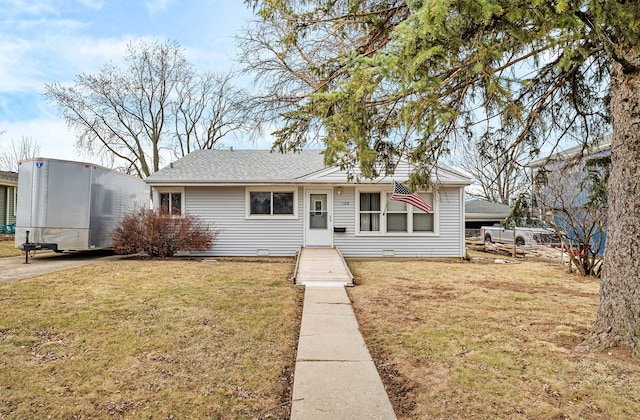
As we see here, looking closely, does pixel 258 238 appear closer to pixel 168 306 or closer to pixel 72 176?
pixel 72 176

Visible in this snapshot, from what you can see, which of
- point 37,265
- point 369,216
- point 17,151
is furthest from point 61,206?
point 17,151

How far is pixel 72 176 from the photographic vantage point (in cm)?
1049

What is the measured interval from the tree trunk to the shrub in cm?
1065

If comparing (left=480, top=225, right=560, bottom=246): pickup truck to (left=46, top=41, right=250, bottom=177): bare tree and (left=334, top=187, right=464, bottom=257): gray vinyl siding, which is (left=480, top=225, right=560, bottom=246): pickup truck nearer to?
(left=334, top=187, right=464, bottom=257): gray vinyl siding

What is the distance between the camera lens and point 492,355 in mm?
3676

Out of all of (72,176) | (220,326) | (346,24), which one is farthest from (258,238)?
(346,24)

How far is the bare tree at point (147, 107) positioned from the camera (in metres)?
22.2

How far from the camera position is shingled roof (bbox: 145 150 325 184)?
1229 cm

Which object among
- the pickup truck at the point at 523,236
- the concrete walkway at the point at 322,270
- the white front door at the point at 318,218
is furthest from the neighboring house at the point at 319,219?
the pickup truck at the point at 523,236

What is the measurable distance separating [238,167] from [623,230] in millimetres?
11746

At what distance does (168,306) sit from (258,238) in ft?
23.9

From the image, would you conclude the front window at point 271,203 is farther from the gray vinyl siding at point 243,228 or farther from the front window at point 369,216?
the front window at point 369,216

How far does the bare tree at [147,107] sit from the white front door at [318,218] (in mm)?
12079

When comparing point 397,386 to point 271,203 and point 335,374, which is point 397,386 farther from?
point 271,203
